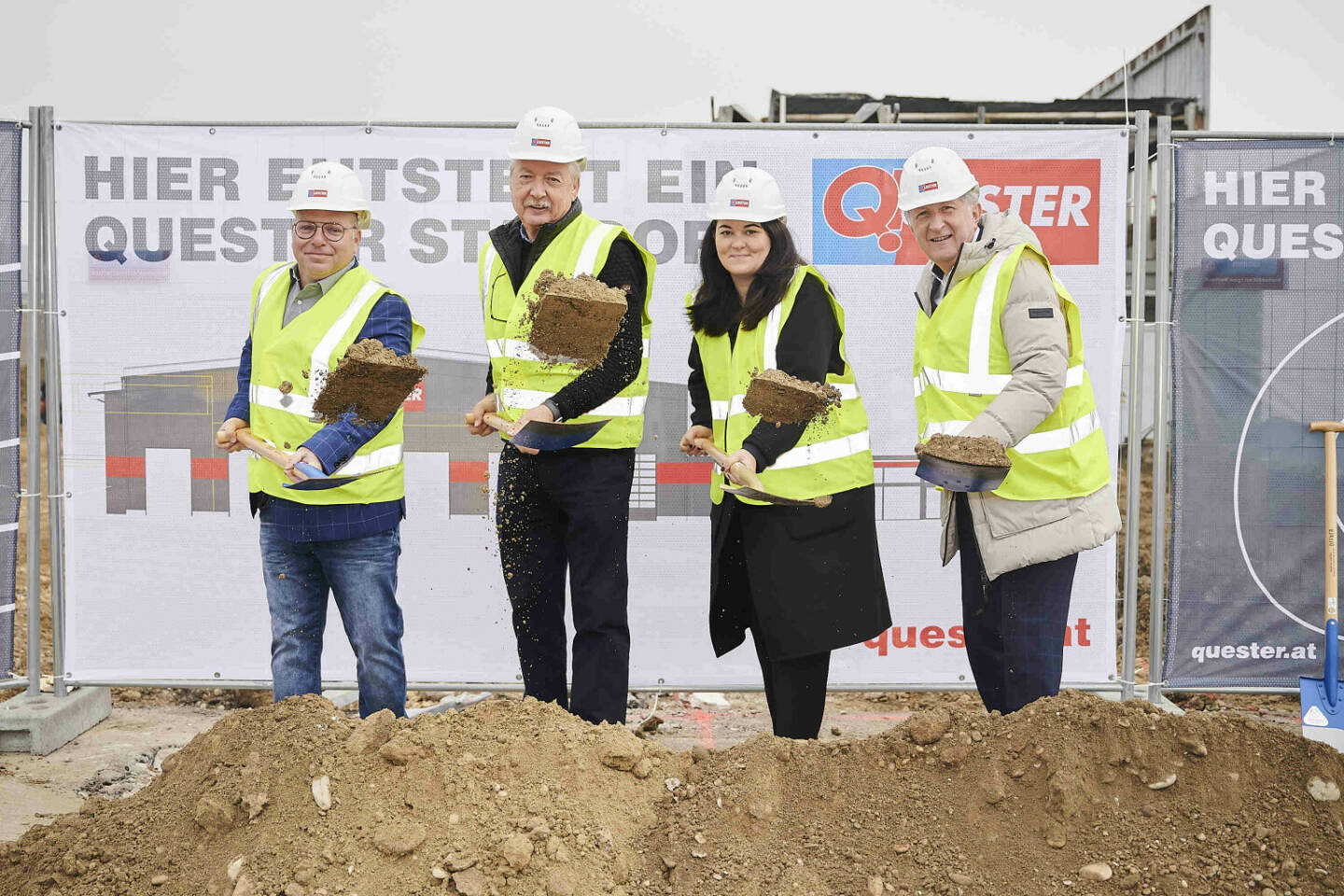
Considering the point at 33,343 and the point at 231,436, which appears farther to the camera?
the point at 33,343

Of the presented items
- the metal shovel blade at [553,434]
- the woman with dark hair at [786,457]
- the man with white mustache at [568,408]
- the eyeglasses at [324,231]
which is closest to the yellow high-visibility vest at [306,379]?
the eyeglasses at [324,231]

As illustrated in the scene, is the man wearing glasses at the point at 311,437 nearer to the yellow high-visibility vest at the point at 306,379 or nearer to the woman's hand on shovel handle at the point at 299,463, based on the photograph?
the yellow high-visibility vest at the point at 306,379

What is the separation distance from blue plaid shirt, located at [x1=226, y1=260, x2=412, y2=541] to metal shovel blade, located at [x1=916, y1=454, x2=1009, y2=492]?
1763mm

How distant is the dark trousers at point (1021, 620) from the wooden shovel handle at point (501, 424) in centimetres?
143

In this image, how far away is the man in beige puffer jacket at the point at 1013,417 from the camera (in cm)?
326

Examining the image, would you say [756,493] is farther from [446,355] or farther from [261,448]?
[446,355]

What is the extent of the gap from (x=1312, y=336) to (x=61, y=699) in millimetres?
5495

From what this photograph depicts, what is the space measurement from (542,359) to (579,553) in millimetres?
647

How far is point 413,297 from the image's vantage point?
488 centimetres

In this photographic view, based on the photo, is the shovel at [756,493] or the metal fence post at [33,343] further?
the metal fence post at [33,343]

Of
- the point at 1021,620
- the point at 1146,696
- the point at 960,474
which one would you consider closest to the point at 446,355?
the point at 960,474

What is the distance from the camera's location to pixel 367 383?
363cm

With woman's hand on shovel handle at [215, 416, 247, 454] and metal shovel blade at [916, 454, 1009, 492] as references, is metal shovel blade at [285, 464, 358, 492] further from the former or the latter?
metal shovel blade at [916, 454, 1009, 492]

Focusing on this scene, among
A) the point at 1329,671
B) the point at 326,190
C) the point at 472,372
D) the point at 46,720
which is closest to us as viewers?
the point at 326,190
